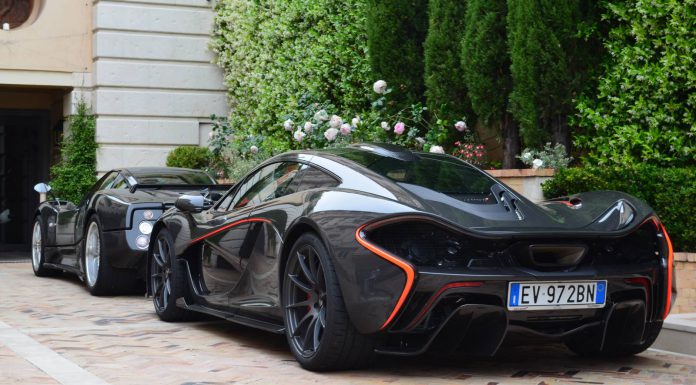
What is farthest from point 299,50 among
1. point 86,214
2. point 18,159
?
point 18,159

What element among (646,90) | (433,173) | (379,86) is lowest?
(433,173)

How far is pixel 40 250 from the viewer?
12.0m

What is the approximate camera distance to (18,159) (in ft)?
63.9

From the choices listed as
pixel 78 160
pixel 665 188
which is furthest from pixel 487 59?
pixel 78 160

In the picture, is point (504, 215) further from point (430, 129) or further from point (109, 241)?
point (430, 129)

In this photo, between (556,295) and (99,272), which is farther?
(99,272)

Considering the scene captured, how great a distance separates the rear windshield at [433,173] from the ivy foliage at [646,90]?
3144 millimetres

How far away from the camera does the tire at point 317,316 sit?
5.25 meters

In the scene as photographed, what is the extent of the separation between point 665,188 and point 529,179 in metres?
1.66

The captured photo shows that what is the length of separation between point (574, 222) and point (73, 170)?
13149 mm

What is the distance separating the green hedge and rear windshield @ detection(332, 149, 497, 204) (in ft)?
8.62

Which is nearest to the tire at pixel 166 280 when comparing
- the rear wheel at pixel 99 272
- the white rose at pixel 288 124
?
the rear wheel at pixel 99 272

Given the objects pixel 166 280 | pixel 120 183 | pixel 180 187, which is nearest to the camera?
pixel 166 280

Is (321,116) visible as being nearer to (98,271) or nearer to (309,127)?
(309,127)
